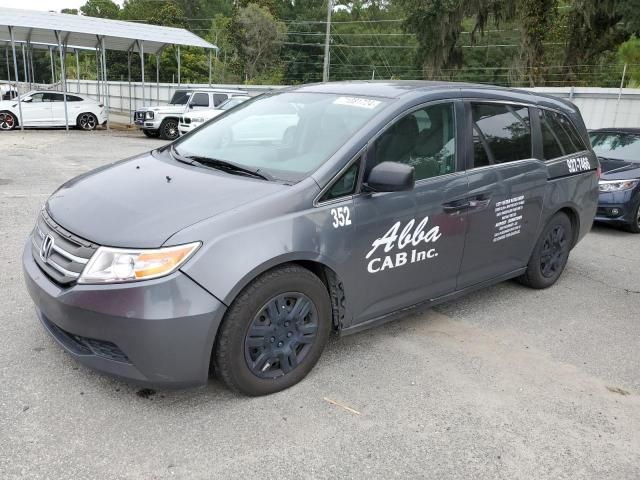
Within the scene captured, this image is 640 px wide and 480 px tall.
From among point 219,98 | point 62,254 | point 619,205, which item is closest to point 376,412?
point 62,254

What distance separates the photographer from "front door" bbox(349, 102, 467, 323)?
3.39 m

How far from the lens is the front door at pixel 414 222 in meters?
3.39

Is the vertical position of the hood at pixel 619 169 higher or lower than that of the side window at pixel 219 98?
higher

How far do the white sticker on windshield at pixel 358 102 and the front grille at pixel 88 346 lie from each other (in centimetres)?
206

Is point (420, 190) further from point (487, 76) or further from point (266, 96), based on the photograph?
point (487, 76)

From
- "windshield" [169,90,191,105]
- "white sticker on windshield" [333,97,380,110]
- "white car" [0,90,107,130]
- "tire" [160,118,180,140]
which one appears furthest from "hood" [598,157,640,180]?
"white car" [0,90,107,130]

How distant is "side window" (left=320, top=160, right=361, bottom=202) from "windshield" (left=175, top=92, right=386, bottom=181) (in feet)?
0.50

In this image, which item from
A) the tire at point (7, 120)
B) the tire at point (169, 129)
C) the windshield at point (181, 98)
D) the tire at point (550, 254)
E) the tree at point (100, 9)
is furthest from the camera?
the tree at point (100, 9)

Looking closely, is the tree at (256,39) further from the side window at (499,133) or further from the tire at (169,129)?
the side window at (499,133)

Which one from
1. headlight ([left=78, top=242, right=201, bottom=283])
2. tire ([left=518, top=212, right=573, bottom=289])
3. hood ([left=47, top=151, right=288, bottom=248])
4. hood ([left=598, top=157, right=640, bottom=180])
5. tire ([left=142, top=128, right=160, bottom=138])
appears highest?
hood ([left=47, top=151, right=288, bottom=248])

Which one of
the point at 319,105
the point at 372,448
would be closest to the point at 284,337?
the point at 372,448

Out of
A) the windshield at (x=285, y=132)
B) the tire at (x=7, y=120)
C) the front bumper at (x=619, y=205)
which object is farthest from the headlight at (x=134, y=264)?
the tire at (x=7, y=120)

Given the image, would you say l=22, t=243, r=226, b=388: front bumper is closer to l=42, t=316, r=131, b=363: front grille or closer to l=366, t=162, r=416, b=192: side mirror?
l=42, t=316, r=131, b=363: front grille

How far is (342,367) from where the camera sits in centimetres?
352
